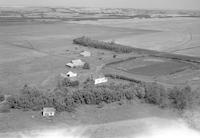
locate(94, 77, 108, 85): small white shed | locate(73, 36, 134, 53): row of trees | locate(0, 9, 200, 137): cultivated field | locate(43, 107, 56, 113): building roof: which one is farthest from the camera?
locate(73, 36, 134, 53): row of trees

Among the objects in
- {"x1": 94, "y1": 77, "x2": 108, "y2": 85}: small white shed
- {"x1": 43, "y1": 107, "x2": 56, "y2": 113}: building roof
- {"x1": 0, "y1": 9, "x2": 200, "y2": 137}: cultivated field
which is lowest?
{"x1": 0, "y1": 9, "x2": 200, "y2": 137}: cultivated field

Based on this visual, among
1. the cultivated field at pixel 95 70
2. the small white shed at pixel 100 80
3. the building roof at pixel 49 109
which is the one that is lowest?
the cultivated field at pixel 95 70

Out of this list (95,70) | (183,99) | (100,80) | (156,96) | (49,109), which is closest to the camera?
(49,109)


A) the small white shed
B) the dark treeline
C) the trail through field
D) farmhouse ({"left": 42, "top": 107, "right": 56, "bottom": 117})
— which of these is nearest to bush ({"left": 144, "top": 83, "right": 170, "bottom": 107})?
the dark treeline

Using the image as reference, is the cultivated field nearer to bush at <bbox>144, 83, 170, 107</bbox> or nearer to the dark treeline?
the dark treeline

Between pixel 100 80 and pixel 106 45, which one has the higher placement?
pixel 106 45

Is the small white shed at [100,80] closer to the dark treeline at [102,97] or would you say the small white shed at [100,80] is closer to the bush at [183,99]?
the dark treeline at [102,97]

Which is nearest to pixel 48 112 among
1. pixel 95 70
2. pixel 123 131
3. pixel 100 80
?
pixel 123 131

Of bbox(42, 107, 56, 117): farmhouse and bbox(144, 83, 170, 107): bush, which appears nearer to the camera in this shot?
bbox(42, 107, 56, 117): farmhouse

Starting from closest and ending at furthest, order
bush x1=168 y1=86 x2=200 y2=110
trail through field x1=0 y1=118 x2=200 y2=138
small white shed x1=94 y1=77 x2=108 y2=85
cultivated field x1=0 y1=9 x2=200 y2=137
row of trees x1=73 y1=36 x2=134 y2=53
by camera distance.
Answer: trail through field x1=0 y1=118 x2=200 y2=138
cultivated field x1=0 y1=9 x2=200 y2=137
bush x1=168 y1=86 x2=200 y2=110
small white shed x1=94 y1=77 x2=108 y2=85
row of trees x1=73 y1=36 x2=134 y2=53

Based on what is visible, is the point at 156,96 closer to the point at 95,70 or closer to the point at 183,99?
the point at 183,99

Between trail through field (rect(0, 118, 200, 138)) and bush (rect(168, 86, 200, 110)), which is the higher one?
bush (rect(168, 86, 200, 110))

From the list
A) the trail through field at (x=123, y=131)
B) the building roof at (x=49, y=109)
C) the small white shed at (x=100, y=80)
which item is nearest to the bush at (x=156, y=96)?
the trail through field at (x=123, y=131)
